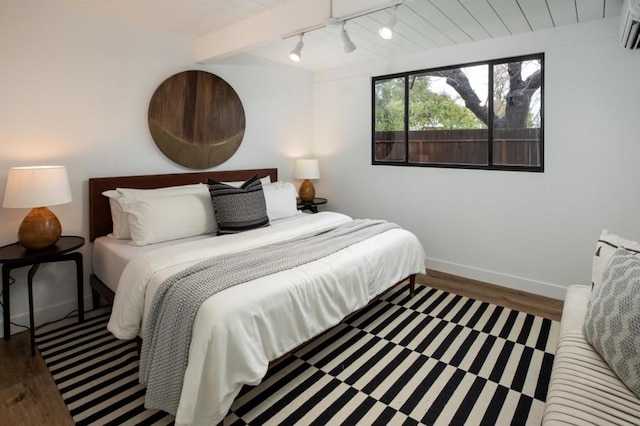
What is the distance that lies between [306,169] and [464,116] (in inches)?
73.7

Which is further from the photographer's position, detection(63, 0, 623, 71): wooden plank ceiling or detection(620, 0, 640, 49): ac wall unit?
detection(63, 0, 623, 71): wooden plank ceiling

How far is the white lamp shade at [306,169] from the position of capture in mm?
4449

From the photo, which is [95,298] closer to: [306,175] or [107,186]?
[107,186]

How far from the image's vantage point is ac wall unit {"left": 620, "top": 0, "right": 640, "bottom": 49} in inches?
78.4

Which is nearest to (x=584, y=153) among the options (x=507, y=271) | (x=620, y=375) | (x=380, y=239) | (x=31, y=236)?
(x=507, y=271)

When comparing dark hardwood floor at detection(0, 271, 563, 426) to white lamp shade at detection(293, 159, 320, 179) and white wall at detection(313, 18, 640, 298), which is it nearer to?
white wall at detection(313, 18, 640, 298)

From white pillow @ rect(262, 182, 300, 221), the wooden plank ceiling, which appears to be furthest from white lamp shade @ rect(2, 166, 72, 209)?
white pillow @ rect(262, 182, 300, 221)

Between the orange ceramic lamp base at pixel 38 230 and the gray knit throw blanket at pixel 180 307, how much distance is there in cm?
119

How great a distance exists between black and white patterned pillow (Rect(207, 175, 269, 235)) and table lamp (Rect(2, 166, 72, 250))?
102 centimetres

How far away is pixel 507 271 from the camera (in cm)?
349

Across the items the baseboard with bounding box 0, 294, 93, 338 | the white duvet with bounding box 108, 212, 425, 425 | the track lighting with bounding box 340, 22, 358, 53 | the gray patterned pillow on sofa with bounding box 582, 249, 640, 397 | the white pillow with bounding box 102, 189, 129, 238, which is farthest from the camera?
the white pillow with bounding box 102, 189, 129, 238

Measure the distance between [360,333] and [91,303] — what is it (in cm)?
224

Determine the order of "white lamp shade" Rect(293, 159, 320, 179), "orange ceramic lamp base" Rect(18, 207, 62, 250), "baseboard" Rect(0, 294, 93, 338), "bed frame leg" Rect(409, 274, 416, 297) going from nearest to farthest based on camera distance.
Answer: "orange ceramic lamp base" Rect(18, 207, 62, 250) → "baseboard" Rect(0, 294, 93, 338) → "bed frame leg" Rect(409, 274, 416, 297) → "white lamp shade" Rect(293, 159, 320, 179)

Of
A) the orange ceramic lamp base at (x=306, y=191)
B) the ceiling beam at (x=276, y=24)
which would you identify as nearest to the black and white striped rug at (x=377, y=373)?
the orange ceramic lamp base at (x=306, y=191)
